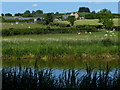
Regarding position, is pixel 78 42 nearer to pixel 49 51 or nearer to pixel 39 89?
pixel 49 51

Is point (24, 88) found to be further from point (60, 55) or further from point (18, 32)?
point (18, 32)

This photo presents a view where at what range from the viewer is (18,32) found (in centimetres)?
3575

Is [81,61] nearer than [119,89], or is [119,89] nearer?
[119,89]

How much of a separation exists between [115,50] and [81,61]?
269 centimetres

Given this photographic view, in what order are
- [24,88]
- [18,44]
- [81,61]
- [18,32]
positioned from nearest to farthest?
[24,88] → [81,61] → [18,44] → [18,32]

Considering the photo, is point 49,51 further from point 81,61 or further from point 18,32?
point 18,32

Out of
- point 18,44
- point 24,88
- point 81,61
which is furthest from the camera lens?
point 18,44

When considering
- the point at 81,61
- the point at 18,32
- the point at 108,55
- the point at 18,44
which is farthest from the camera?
the point at 18,32

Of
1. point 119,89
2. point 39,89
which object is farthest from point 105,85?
point 39,89

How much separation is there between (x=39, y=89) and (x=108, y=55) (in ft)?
44.8

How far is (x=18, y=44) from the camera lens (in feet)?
72.8

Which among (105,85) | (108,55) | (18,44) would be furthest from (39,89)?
(18,44)

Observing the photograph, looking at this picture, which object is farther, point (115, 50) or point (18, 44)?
point (18, 44)

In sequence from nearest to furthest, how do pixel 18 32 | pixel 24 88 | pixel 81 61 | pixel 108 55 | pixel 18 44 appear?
pixel 24 88, pixel 81 61, pixel 108 55, pixel 18 44, pixel 18 32
